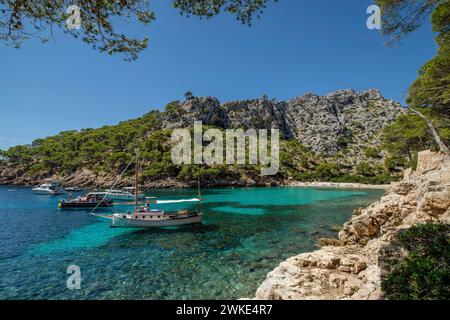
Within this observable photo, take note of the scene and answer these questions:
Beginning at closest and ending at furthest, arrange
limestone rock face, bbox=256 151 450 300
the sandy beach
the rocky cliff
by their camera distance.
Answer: limestone rock face, bbox=256 151 450 300
the sandy beach
the rocky cliff

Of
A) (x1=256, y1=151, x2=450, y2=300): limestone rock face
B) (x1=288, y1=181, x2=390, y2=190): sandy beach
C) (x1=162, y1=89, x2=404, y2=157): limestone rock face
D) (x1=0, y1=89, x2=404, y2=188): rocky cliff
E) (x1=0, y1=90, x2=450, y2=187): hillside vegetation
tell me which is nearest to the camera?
(x1=256, y1=151, x2=450, y2=300): limestone rock face

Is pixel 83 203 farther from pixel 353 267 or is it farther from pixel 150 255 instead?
pixel 353 267

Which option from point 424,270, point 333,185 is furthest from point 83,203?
point 333,185

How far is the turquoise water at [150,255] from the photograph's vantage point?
1092cm

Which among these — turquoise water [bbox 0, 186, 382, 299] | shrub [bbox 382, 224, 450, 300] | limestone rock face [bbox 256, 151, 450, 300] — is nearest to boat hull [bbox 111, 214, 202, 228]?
turquoise water [bbox 0, 186, 382, 299]

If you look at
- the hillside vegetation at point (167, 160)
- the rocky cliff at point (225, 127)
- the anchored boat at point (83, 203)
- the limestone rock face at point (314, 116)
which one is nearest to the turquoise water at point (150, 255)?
the anchored boat at point (83, 203)

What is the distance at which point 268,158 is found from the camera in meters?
94.5

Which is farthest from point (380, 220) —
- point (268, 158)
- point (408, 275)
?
point (268, 158)

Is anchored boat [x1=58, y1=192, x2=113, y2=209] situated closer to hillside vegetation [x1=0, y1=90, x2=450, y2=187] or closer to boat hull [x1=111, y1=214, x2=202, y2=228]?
boat hull [x1=111, y1=214, x2=202, y2=228]

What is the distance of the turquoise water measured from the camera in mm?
10922


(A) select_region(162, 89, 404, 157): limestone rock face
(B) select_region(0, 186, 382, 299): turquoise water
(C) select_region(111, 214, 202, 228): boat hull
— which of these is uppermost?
(A) select_region(162, 89, 404, 157): limestone rock face

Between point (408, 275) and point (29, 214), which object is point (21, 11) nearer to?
point (408, 275)

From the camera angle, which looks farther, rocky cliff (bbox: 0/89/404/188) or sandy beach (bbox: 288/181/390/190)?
rocky cliff (bbox: 0/89/404/188)

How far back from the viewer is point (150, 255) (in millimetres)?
15656
